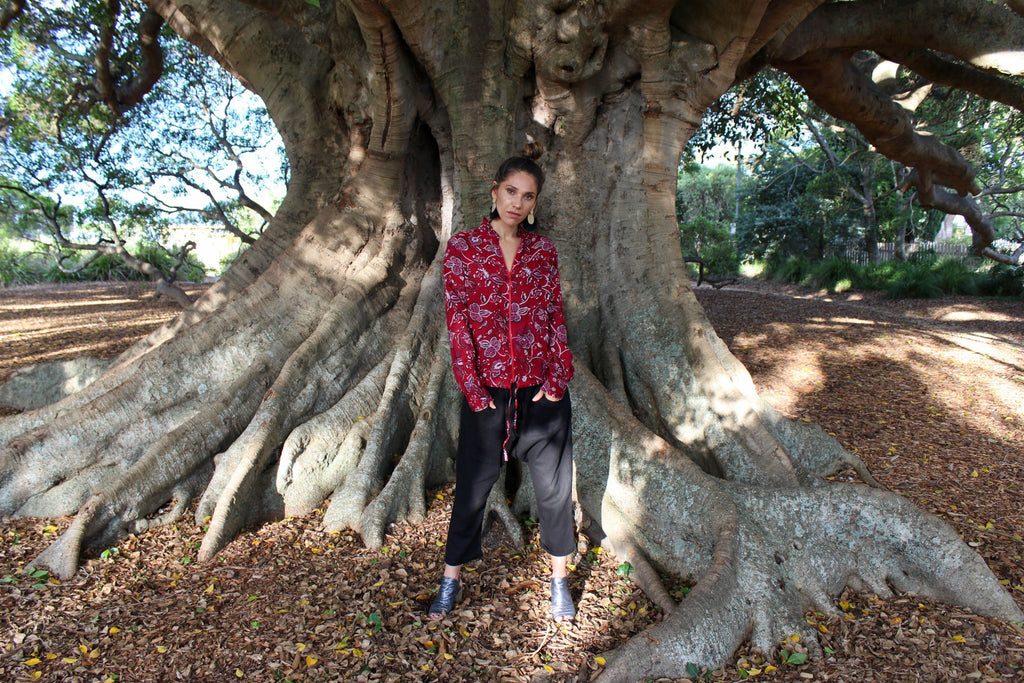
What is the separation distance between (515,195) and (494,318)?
1.72 ft

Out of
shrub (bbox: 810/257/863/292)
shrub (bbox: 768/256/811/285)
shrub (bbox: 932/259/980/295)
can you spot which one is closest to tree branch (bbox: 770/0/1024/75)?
shrub (bbox: 932/259/980/295)

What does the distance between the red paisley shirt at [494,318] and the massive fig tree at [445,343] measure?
1077 mm

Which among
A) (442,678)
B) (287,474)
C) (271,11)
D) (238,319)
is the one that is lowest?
(442,678)

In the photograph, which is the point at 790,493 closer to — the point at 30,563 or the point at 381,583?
the point at 381,583

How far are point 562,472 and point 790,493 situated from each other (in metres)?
1.27

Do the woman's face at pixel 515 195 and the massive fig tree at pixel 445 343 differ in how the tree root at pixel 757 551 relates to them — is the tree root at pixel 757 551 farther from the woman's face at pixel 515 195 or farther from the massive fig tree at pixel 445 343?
the woman's face at pixel 515 195

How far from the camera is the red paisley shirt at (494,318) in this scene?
2.59 m

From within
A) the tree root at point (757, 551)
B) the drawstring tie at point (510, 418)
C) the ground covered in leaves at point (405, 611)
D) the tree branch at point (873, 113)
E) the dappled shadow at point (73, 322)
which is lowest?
the ground covered in leaves at point (405, 611)

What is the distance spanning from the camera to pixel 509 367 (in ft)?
8.60

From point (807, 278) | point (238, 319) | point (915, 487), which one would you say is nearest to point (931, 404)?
point (915, 487)

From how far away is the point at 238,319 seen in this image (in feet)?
15.1

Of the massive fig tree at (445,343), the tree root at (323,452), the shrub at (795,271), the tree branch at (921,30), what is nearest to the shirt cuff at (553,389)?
the massive fig tree at (445,343)

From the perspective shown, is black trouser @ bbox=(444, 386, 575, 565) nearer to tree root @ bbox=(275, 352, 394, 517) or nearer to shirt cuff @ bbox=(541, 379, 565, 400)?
shirt cuff @ bbox=(541, 379, 565, 400)

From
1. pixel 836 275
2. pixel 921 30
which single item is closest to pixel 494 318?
pixel 921 30
